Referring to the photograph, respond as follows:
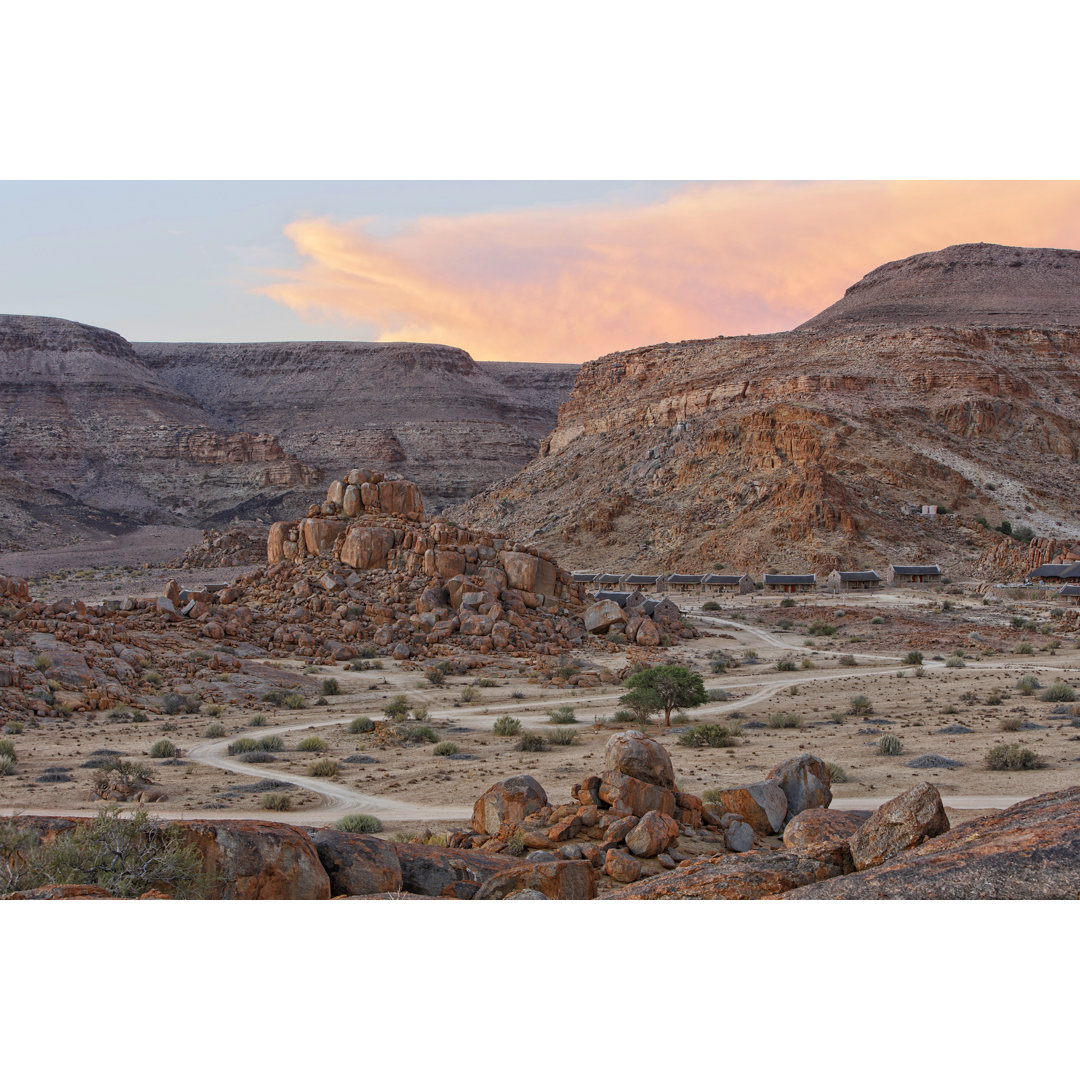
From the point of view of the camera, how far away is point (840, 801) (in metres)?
15.2

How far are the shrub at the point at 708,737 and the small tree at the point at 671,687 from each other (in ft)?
10.6

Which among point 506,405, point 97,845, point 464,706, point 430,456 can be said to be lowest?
point 464,706

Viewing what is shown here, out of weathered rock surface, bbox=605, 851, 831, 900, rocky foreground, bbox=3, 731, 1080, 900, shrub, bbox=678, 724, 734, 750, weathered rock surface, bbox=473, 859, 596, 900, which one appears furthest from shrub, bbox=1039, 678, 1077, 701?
weathered rock surface, bbox=473, 859, 596, 900

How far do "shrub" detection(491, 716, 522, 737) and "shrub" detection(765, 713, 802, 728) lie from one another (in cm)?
637

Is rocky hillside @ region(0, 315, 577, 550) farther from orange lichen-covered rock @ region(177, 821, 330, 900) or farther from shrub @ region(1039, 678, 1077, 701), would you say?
orange lichen-covered rock @ region(177, 821, 330, 900)

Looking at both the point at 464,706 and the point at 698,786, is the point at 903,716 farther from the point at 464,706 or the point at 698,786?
the point at 464,706

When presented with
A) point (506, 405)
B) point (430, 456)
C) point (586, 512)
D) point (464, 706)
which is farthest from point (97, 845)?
point (506, 405)

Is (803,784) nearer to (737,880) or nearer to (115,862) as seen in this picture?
(737,880)

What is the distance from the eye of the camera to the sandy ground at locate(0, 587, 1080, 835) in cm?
1595

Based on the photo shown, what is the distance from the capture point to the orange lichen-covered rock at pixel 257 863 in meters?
8.87

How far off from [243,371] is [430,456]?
5398cm

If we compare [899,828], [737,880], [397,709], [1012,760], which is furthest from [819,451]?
[737,880]

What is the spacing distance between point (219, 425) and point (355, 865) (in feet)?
512

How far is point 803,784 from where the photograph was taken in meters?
14.0
